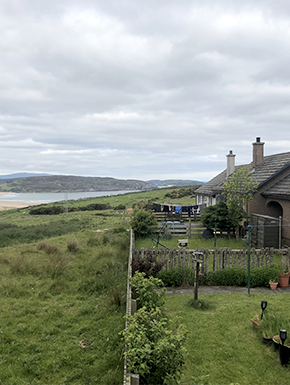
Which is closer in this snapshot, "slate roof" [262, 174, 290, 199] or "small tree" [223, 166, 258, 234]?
"slate roof" [262, 174, 290, 199]

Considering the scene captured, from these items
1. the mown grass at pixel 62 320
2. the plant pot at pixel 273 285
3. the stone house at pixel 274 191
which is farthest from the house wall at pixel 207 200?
the plant pot at pixel 273 285

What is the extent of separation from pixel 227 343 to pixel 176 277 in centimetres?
425

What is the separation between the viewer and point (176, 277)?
10.7 meters

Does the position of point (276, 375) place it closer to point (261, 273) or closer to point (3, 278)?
point (261, 273)

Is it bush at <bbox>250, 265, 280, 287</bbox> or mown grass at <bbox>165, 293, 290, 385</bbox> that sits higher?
bush at <bbox>250, 265, 280, 287</bbox>

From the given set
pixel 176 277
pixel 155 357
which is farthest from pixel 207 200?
pixel 155 357

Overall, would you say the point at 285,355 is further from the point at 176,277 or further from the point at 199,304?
the point at 176,277

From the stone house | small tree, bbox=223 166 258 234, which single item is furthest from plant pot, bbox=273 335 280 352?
small tree, bbox=223 166 258 234

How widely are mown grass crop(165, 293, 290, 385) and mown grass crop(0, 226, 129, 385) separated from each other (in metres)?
1.73

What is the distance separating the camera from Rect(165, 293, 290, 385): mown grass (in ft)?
17.7

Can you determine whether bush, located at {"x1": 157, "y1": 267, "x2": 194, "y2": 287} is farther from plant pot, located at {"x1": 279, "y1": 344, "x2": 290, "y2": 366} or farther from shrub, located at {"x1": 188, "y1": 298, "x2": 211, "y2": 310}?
plant pot, located at {"x1": 279, "y1": 344, "x2": 290, "y2": 366}

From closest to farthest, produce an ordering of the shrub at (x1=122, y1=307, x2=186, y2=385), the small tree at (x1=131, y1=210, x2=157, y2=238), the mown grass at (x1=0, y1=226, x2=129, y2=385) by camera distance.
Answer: the shrub at (x1=122, y1=307, x2=186, y2=385)
the mown grass at (x1=0, y1=226, x2=129, y2=385)
the small tree at (x1=131, y1=210, x2=157, y2=238)

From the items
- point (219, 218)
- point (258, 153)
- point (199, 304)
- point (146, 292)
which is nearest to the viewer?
point (146, 292)

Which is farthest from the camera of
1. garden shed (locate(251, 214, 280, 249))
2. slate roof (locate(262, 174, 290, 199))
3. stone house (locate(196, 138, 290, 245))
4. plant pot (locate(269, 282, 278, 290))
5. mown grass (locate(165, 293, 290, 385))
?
slate roof (locate(262, 174, 290, 199))
